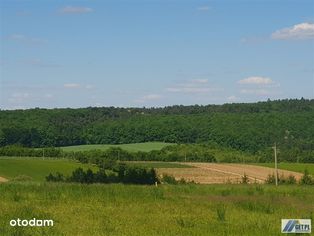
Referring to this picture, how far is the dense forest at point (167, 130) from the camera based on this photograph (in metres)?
132

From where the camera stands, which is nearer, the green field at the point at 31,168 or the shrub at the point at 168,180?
the shrub at the point at 168,180

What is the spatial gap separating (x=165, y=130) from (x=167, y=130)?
1.62 ft

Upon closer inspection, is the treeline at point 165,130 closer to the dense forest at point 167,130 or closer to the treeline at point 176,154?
the dense forest at point 167,130

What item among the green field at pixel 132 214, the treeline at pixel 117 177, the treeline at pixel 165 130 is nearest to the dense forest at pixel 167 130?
the treeline at pixel 165 130

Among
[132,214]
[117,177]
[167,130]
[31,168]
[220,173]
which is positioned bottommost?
[220,173]

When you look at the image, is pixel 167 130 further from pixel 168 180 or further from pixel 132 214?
pixel 132 214

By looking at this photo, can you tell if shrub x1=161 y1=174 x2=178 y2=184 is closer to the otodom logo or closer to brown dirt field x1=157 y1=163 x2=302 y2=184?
brown dirt field x1=157 y1=163 x2=302 y2=184

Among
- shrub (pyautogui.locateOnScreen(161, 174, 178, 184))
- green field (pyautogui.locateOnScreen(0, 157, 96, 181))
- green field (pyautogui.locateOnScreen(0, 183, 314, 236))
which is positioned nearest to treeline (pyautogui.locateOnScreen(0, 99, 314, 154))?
green field (pyautogui.locateOnScreen(0, 157, 96, 181))

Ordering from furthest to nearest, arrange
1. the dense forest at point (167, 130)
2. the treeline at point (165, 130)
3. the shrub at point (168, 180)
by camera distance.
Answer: the treeline at point (165, 130), the dense forest at point (167, 130), the shrub at point (168, 180)

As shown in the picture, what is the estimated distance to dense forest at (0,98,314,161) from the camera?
132 metres

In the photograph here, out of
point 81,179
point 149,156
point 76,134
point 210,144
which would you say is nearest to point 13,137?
point 76,134

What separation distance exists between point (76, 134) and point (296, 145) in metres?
50.7

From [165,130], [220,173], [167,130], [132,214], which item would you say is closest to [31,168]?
[220,173]

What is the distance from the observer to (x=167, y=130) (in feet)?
493
